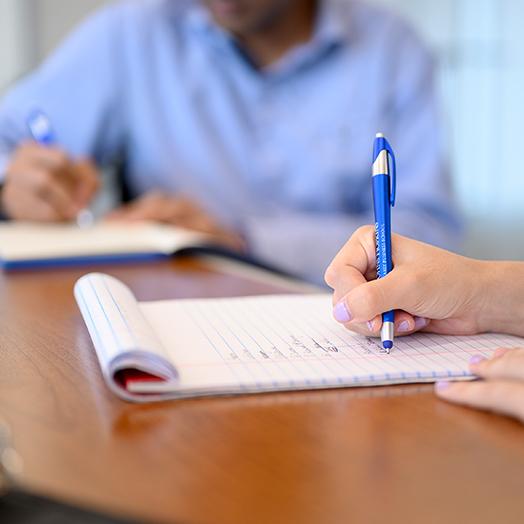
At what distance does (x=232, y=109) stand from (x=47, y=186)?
0.47 metres

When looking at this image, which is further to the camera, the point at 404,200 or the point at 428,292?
the point at 404,200

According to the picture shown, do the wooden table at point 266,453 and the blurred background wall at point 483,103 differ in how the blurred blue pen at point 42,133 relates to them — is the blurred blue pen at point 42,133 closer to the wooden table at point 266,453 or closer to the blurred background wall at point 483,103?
the wooden table at point 266,453

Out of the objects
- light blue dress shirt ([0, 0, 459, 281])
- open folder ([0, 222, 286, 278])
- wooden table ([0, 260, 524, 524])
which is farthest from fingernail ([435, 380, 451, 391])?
light blue dress shirt ([0, 0, 459, 281])

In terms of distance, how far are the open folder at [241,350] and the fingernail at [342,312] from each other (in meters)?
0.02

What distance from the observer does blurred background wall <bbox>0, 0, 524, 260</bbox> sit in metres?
3.16

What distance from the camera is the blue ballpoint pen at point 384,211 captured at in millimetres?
572

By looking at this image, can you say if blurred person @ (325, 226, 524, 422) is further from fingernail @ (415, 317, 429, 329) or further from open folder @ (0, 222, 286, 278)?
open folder @ (0, 222, 286, 278)

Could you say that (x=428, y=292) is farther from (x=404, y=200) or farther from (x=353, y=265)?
(x=404, y=200)

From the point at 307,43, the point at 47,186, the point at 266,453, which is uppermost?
the point at 307,43

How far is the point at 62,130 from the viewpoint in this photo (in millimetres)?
1611

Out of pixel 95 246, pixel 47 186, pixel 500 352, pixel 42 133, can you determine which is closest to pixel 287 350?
pixel 500 352

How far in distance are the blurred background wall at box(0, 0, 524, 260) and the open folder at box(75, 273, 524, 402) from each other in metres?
2.59

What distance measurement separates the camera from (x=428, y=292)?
57 cm

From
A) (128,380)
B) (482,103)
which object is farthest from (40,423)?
(482,103)
